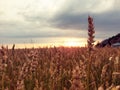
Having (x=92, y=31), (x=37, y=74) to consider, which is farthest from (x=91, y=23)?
(x=37, y=74)

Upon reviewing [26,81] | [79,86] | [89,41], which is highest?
[89,41]

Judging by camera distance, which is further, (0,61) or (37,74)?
(37,74)

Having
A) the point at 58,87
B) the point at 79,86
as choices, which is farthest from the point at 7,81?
the point at 79,86

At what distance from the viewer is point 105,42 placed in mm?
30734

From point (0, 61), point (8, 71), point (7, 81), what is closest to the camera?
point (0, 61)

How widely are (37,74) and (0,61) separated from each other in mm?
2268

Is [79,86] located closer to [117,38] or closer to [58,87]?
→ [58,87]

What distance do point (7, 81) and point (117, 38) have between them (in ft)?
85.7

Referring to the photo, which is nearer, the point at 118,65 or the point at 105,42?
the point at 118,65

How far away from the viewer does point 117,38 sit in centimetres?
3036

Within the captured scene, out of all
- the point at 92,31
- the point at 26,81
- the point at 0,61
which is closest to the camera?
the point at 92,31

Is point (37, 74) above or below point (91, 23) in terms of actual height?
below

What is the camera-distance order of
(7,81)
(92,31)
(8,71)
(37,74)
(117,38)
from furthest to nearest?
(117,38), (8,71), (37,74), (7,81), (92,31)

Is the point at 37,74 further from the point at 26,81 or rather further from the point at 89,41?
the point at 89,41
